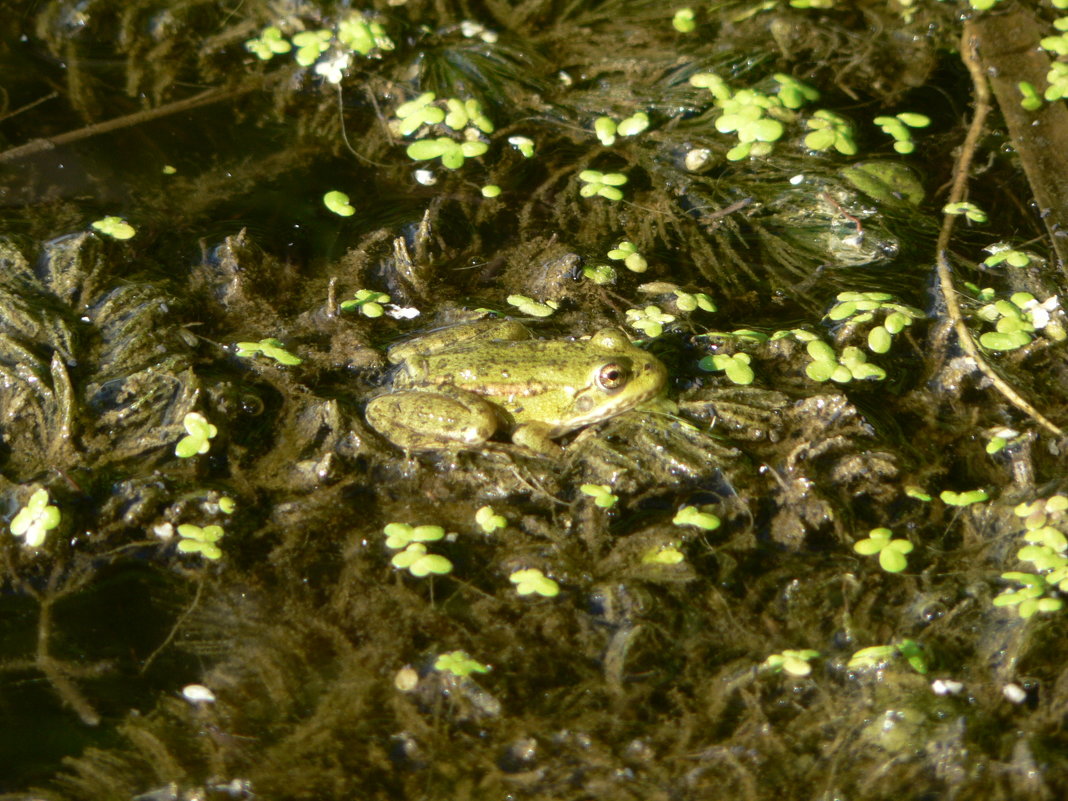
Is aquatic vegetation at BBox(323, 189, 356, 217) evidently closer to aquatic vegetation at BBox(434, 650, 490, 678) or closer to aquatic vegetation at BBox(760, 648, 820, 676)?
aquatic vegetation at BBox(434, 650, 490, 678)

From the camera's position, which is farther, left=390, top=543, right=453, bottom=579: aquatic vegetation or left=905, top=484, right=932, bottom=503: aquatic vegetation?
left=905, top=484, right=932, bottom=503: aquatic vegetation

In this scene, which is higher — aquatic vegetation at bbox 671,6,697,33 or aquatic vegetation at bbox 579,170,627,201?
aquatic vegetation at bbox 671,6,697,33

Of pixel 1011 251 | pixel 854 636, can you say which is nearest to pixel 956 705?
pixel 854 636

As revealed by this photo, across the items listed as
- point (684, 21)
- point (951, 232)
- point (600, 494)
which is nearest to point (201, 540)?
point (600, 494)

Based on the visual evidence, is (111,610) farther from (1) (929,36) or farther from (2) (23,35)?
(1) (929,36)

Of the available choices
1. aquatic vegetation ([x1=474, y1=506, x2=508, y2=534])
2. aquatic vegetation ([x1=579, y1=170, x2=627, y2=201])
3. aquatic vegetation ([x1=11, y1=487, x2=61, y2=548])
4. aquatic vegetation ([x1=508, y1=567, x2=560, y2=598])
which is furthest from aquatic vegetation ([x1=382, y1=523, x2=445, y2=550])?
aquatic vegetation ([x1=579, y1=170, x2=627, y2=201])

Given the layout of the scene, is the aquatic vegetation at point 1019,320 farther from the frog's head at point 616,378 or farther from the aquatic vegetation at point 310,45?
the aquatic vegetation at point 310,45
